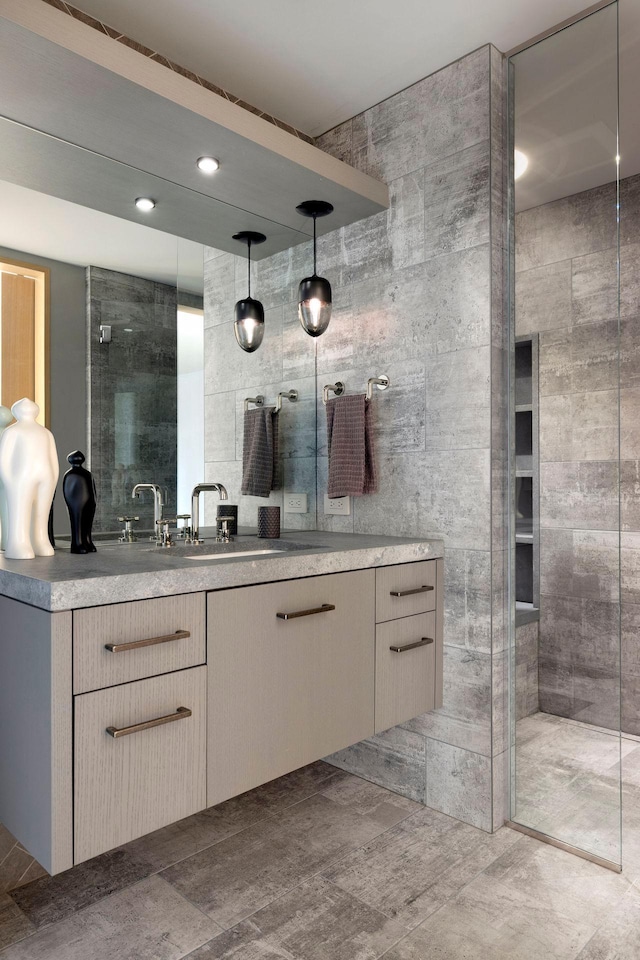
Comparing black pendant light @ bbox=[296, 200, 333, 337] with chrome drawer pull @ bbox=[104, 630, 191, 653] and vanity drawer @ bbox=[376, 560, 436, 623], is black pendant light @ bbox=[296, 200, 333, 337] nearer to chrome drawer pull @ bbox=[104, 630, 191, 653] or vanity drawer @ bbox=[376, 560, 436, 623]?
vanity drawer @ bbox=[376, 560, 436, 623]

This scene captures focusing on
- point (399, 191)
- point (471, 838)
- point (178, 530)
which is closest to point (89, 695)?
point (178, 530)

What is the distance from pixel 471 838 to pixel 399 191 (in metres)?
2.19

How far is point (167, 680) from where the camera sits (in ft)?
4.61

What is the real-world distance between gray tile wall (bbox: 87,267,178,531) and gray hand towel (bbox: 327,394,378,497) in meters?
0.60

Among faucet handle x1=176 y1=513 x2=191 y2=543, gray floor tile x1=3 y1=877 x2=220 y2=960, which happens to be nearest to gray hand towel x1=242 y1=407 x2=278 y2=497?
faucet handle x1=176 y1=513 x2=191 y2=543

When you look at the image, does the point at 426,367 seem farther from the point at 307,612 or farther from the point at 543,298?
the point at 307,612

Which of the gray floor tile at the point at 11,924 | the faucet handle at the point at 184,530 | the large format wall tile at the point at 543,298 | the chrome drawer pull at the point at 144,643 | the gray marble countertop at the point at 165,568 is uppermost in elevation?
the large format wall tile at the point at 543,298

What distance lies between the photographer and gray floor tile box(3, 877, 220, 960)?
148 centimetres

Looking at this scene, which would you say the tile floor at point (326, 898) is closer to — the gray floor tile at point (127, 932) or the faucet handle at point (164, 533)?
the gray floor tile at point (127, 932)

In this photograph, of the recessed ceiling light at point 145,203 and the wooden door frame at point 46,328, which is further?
the recessed ceiling light at point 145,203

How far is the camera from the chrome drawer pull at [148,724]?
4.28 feet

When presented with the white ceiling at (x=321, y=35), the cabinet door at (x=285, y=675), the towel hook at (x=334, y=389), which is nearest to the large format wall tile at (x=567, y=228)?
the white ceiling at (x=321, y=35)

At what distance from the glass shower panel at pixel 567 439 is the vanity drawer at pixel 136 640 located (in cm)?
112

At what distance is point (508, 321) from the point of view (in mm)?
2100
